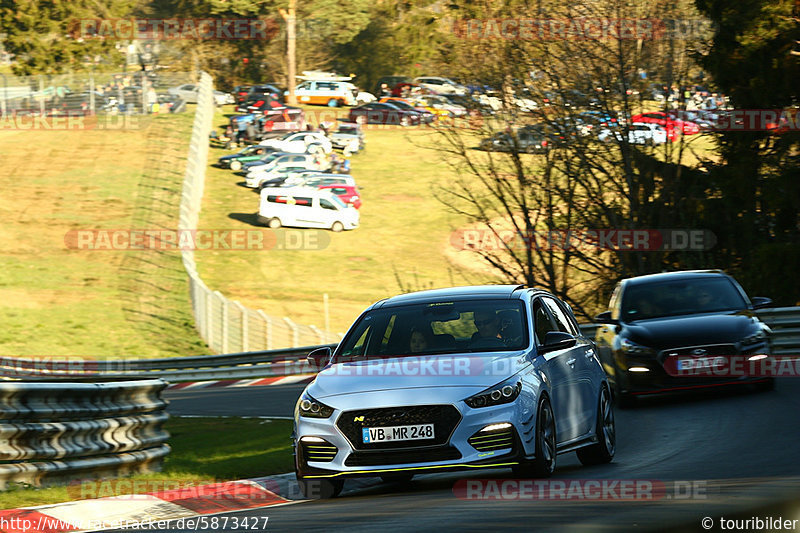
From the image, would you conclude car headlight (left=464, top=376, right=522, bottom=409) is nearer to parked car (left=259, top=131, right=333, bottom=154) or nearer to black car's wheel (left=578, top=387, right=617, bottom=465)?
black car's wheel (left=578, top=387, right=617, bottom=465)

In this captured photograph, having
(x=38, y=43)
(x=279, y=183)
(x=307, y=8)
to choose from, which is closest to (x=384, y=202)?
(x=279, y=183)

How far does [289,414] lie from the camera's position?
18328 millimetres

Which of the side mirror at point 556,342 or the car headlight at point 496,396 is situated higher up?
the side mirror at point 556,342

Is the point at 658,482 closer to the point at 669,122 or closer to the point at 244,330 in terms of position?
the point at 669,122

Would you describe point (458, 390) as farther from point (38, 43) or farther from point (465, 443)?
point (38, 43)

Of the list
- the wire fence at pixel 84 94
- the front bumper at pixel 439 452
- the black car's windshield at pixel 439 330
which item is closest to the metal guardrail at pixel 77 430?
the black car's windshield at pixel 439 330

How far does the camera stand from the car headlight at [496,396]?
8250mm

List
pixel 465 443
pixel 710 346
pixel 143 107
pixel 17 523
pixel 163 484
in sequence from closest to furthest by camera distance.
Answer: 1. pixel 17 523
2. pixel 465 443
3. pixel 163 484
4. pixel 710 346
5. pixel 143 107

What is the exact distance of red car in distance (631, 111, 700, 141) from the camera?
90.4 feet

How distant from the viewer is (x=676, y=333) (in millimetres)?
14383

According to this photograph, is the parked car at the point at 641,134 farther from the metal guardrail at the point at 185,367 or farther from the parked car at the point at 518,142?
the metal guardrail at the point at 185,367

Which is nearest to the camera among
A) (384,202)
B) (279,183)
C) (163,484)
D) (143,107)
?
(163,484)

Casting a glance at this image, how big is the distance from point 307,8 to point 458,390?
9046 cm

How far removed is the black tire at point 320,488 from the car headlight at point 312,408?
0.50 meters
